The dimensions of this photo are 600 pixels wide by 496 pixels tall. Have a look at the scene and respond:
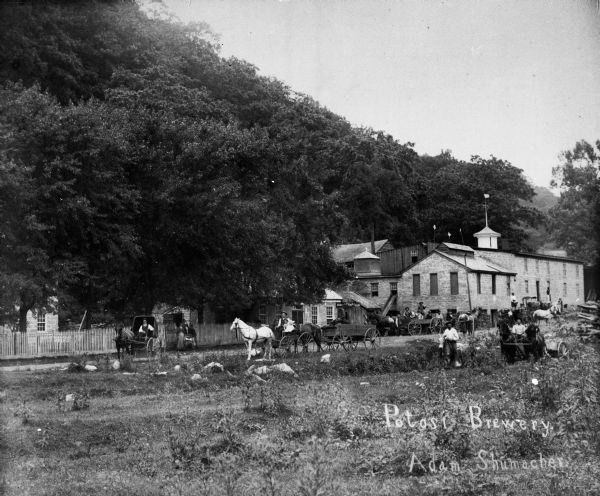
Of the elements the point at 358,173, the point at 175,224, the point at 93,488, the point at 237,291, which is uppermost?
the point at 358,173

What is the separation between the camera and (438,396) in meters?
11.8

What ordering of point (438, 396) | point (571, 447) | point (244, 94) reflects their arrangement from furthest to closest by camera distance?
point (244, 94), point (438, 396), point (571, 447)

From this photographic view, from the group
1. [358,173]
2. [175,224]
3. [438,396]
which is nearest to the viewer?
[438,396]

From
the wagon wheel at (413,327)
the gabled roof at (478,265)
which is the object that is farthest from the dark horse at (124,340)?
the gabled roof at (478,265)

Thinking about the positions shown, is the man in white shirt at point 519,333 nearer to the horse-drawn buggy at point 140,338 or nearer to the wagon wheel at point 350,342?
the wagon wheel at point 350,342

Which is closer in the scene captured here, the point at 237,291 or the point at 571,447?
the point at 571,447

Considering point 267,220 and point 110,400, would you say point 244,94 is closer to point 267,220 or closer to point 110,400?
point 267,220

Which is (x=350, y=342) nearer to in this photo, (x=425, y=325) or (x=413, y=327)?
(x=413, y=327)

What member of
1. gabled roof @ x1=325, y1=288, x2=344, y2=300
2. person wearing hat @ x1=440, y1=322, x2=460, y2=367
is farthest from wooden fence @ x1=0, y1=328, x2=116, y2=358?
gabled roof @ x1=325, y1=288, x2=344, y2=300

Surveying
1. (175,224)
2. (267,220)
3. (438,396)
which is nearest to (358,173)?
(267,220)

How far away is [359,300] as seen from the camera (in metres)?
64.3

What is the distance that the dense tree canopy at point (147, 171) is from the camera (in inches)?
1217

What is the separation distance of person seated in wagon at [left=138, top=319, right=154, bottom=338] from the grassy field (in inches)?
788

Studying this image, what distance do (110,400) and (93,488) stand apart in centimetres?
874
